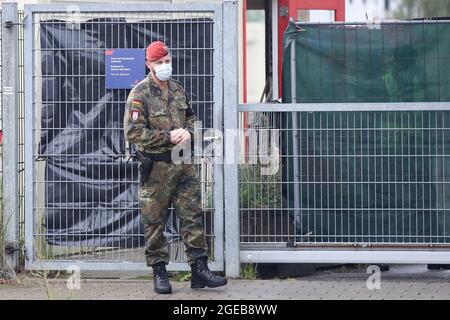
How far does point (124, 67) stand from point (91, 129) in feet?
1.92

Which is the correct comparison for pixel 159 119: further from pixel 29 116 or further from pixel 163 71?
pixel 29 116

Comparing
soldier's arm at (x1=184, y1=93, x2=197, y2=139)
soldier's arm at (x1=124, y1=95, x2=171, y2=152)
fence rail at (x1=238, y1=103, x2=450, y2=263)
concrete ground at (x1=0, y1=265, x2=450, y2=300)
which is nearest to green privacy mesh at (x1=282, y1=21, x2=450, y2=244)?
fence rail at (x1=238, y1=103, x2=450, y2=263)

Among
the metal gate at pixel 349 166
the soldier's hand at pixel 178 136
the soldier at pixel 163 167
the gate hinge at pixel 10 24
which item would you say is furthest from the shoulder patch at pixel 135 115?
the gate hinge at pixel 10 24

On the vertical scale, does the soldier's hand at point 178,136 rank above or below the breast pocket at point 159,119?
below

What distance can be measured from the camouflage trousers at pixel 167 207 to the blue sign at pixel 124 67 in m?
1.02

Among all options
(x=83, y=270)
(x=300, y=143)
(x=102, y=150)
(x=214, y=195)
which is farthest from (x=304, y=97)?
(x=83, y=270)

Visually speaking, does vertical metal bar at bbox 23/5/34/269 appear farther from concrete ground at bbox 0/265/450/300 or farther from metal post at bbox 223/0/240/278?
metal post at bbox 223/0/240/278

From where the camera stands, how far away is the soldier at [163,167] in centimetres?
757

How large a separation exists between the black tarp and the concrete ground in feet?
1.31

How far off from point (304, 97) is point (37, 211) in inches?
96.1

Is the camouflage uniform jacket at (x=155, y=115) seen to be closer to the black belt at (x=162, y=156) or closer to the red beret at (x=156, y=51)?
the black belt at (x=162, y=156)

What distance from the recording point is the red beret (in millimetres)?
7621

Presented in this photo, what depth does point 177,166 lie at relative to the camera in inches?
302
